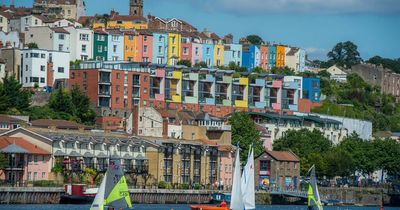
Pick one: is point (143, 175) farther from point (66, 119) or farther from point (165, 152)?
point (66, 119)

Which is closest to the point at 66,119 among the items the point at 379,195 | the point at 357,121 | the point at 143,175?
the point at 143,175

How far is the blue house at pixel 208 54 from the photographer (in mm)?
180625

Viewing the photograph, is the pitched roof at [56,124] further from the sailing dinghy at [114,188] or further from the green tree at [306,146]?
the sailing dinghy at [114,188]

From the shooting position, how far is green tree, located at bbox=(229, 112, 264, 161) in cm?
14288

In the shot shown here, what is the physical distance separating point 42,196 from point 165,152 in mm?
23281

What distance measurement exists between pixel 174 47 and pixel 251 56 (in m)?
16.9

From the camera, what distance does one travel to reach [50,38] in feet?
527

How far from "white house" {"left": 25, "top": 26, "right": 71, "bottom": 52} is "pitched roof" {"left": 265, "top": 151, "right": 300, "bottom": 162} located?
2999 cm

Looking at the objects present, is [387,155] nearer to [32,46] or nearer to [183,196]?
[183,196]

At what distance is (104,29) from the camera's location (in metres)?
174

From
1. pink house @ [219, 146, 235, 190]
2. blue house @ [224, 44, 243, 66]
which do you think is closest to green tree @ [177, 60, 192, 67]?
blue house @ [224, 44, 243, 66]

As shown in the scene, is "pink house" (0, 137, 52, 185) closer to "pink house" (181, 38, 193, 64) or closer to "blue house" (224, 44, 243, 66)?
"pink house" (181, 38, 193, 64)

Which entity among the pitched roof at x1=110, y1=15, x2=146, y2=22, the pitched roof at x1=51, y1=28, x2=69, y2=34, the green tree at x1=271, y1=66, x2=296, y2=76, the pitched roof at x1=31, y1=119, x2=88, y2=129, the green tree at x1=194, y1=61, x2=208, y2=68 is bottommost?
the pitched roof at x1=31, y1=119, x2=88, y2=129

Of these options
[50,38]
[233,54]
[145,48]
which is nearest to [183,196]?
[50,38]
